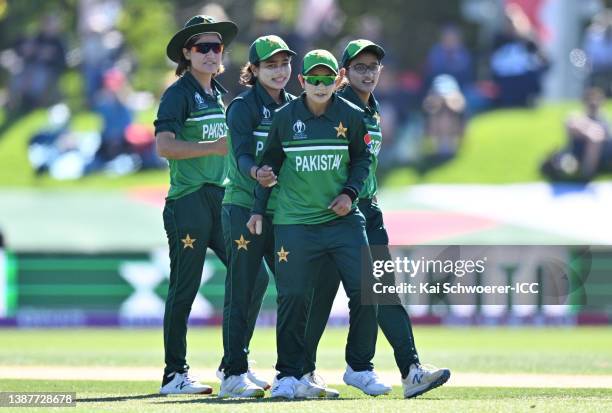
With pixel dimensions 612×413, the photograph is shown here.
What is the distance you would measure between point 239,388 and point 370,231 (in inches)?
56.5

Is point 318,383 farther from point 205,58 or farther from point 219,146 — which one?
point 205,58

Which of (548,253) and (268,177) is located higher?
(268,177)

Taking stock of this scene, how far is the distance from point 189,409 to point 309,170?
180 cm

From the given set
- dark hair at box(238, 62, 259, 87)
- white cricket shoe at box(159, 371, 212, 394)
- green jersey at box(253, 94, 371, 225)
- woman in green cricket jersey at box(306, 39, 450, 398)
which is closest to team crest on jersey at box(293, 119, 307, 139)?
green jersey at box(253, 94, 371, 225)

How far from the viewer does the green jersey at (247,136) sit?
9.55 meters

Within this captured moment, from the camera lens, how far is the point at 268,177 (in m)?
9.14

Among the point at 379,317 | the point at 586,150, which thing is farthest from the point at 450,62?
the point at 379,317

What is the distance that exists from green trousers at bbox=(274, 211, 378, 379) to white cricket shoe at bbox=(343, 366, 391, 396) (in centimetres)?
58

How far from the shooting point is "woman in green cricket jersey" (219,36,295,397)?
960 cm

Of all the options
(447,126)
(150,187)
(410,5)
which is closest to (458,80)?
(447,126)

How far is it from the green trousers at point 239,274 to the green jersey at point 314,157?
0.38 meters

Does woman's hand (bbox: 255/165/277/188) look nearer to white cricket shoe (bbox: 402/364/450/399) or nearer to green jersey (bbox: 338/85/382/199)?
green jersey (bbox: 338/85/382/199)

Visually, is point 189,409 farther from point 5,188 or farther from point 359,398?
point 5,188

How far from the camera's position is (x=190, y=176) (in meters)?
10.1
